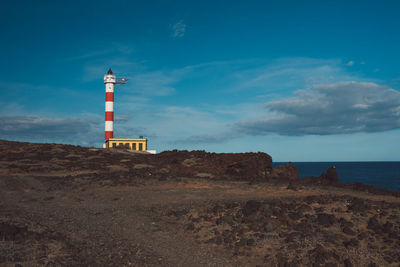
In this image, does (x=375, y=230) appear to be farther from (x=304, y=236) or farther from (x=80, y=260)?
(x=80, y=260)

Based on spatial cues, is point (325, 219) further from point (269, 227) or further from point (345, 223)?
point (269, 227)

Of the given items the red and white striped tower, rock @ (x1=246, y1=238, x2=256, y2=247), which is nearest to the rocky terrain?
rock @ (x1=246, y1=238, x2=256, y2=247)

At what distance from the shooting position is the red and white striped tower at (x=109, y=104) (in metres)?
60.6

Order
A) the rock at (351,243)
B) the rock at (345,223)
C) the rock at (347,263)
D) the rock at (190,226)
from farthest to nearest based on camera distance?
the rock at (190,226) < the rock at (345,223) < the rock at (351,243) < the rock at (347,263)

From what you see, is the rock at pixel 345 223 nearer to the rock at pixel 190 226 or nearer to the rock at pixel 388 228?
the rock at pixel 388 228

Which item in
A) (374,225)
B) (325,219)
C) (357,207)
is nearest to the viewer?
(374,225)

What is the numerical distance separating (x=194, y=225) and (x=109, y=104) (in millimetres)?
53494

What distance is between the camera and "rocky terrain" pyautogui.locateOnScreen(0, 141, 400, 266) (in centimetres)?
905

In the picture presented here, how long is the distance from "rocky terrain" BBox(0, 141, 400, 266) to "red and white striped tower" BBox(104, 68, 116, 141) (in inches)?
1542

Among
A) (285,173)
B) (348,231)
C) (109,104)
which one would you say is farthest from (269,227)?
(109,104)

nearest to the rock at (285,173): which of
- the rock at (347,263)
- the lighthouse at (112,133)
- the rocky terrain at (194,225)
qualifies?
the rocky terrain at (194,225)

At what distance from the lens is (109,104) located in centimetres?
6162

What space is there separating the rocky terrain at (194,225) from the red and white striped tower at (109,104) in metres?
39.2

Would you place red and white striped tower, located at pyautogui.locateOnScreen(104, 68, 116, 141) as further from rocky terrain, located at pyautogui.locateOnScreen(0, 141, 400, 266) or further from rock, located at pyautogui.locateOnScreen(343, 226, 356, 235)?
rock, located at pyautogui.locateOnScreen(343, 226, 356, 235)
